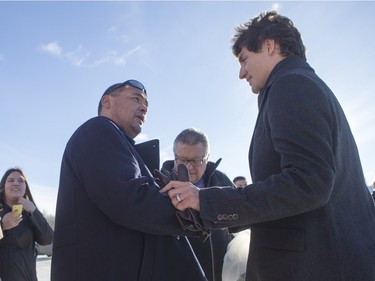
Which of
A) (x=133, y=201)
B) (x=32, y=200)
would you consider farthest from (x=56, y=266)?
(x=32, y=200)

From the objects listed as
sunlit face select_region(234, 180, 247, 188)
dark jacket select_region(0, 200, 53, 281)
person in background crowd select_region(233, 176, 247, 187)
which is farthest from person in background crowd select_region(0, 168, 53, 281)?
person in background crowd select_region(233, 176, 247, 187)

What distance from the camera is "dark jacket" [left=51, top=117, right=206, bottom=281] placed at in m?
2.02

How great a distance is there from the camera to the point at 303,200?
175cm

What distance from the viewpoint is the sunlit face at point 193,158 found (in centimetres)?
364

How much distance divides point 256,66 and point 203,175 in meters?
1.55

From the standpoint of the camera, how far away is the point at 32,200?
5609mm

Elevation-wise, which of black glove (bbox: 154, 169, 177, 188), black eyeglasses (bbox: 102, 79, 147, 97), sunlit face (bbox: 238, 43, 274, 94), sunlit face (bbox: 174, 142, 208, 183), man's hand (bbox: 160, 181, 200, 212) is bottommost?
man's hand (bbox: 160, 181, 200, 212)

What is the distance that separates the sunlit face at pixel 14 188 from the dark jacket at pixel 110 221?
349 cm

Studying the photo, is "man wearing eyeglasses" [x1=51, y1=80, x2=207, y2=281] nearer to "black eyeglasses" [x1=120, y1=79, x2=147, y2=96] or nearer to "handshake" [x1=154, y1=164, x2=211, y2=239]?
"handshake" [x1=154, y1=164, x2=211, y2=239]

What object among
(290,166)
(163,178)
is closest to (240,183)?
(163,178)

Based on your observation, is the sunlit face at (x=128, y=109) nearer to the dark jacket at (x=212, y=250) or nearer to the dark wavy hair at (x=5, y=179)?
the dark jacket at (x=212, y=250)

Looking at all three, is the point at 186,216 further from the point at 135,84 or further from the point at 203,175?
the point at 203,175

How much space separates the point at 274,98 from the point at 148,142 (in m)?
0.91

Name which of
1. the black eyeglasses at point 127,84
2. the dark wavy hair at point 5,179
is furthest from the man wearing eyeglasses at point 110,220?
the dark wavy hair at point 5,179
